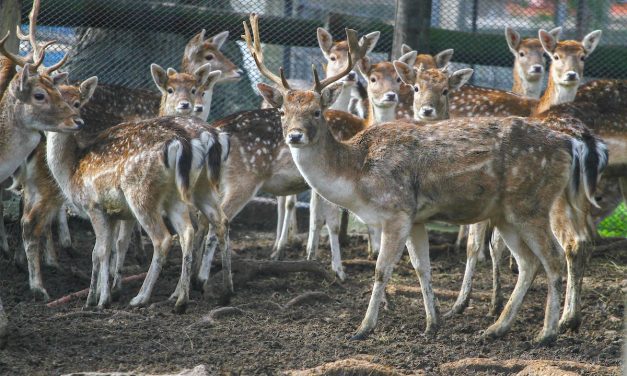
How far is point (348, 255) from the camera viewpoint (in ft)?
32.6

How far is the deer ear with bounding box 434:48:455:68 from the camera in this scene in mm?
10370

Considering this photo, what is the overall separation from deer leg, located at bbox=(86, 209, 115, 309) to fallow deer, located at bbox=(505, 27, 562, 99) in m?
4.84

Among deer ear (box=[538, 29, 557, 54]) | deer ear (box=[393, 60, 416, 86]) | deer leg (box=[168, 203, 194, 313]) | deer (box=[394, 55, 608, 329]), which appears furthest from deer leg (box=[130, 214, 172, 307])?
deer ear (box=[538, 29, 557, 54])

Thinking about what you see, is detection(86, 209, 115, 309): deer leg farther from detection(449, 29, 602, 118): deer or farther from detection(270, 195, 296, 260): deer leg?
detection(449, 29, 602, 118): deer

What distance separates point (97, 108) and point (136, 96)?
0.52m

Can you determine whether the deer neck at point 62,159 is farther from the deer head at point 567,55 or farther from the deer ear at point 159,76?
the deer head at point 567,55

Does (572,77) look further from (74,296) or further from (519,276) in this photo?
(74,296)

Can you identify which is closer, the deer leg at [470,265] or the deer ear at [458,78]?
the deer leg at [470,265]

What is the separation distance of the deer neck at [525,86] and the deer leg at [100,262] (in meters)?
4.95

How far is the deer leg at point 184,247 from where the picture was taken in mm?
7455

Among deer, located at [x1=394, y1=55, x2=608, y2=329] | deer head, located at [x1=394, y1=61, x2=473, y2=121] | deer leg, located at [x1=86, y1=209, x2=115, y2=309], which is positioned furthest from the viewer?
deer head, located at [x1=394, y1=61, x2=473, y2=121]

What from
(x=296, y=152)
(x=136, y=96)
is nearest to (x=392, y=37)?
(x=136, y=96)

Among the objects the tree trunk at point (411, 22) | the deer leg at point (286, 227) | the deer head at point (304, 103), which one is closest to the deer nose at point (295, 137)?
the deer head at point (304, 103)

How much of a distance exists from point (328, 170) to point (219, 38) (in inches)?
158
